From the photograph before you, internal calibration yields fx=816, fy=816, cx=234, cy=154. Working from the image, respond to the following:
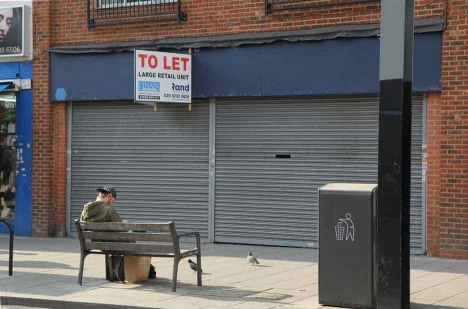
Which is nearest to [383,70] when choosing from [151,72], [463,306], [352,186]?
[352,186]

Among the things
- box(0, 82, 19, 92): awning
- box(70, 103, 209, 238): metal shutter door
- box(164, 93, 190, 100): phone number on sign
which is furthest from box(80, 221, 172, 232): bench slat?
box(0, 82, 19, 92): awning

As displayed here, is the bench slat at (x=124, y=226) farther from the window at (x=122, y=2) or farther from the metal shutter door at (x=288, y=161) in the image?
the window at (x=122, y=2)

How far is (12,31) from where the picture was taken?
16656 millimetres

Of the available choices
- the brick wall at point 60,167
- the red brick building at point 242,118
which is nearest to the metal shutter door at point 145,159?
the red brick building at point 242,118

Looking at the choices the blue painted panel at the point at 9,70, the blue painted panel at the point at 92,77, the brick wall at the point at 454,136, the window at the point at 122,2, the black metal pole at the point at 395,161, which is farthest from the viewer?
the blue painted panel at the point at 9,70

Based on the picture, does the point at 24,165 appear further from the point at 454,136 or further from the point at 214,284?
the point at 454,136

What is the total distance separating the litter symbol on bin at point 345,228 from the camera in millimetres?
8820

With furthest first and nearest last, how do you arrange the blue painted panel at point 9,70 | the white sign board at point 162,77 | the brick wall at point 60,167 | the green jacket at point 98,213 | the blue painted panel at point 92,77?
the blue painted panel at point 9,70, the brick wall at point 60,167, the blue painted panel at point 92,77, the white sign board at point 162,77, the green jacket at point 98,213

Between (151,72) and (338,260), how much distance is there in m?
6.51

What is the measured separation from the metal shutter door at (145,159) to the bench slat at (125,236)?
459 centimetres

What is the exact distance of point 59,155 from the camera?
16.4 meters

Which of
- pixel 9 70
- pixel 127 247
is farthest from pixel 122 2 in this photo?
pixel 127 247

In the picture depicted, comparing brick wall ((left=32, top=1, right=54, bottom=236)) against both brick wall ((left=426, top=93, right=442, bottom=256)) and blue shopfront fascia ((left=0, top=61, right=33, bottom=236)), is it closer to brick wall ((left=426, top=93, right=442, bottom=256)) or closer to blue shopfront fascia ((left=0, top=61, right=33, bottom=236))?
blue shopfront fascia ((left=0, top=61, right=33, bottom=236))

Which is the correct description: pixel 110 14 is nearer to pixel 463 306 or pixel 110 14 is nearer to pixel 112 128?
pixel 112 128
